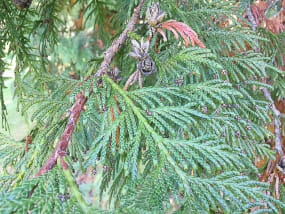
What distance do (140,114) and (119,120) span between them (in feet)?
0.29

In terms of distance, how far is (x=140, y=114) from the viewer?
3.16 ft

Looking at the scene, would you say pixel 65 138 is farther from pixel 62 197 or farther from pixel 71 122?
pixel 62 197

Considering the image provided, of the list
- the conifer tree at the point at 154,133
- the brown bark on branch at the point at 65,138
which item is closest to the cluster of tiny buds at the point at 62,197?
the conifer tree at the point at 154,133

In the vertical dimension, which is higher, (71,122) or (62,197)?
(71,122)

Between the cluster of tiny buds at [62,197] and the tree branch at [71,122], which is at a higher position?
the tree branch at [71,122]

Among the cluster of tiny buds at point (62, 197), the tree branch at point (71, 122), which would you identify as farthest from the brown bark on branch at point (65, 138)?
the cluster of tiny buds at point (62, 197)

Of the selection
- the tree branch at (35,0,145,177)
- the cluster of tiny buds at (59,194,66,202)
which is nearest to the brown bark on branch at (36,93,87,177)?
the tree branch at (35,0,145,177)

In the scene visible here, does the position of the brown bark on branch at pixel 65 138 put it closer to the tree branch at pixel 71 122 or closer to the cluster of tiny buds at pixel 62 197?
the tree branch at pixel 71 122

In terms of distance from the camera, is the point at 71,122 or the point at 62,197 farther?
the point at 71,122

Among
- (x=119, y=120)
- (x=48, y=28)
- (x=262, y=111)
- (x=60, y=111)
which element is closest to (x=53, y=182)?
(x=119, y=120)

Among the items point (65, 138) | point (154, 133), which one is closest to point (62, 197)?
point (65, 138)

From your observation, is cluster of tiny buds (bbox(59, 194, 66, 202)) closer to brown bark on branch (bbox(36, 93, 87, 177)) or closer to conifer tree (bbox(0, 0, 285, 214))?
conifer tree (bbox(0, 0, 285, 214))

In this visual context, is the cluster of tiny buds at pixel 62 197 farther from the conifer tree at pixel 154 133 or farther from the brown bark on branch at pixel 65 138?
the brown bark on branch at pixel 65 138

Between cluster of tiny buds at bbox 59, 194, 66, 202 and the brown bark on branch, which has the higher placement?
the brown bark on branch
